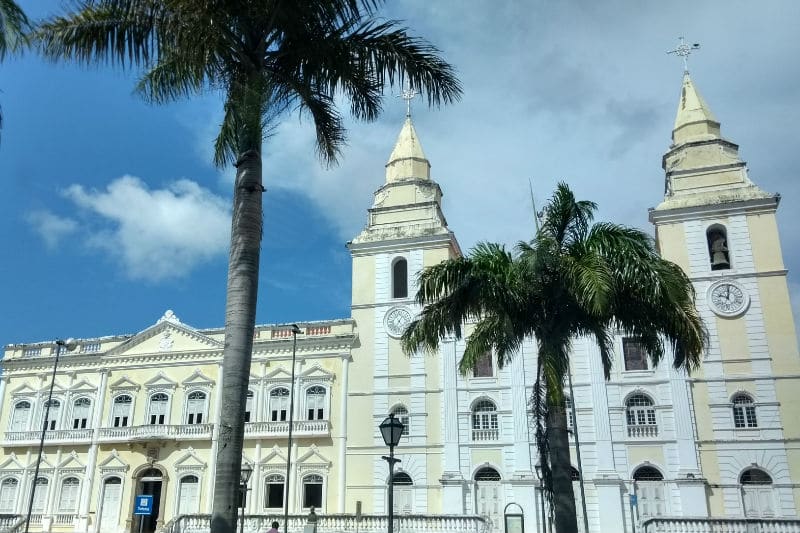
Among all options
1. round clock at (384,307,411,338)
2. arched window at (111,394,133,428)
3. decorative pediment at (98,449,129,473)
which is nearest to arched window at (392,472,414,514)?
round clock at (384,307,411,338)

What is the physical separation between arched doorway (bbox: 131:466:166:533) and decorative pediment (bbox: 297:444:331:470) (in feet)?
22.9

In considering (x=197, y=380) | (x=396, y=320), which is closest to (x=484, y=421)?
(x=396, y=320)

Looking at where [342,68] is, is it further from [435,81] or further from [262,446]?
[262,446]

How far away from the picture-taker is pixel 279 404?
34719 mm

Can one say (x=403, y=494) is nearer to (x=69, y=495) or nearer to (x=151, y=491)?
(x=151, y=491)

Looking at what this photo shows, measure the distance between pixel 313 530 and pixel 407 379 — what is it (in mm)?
8909

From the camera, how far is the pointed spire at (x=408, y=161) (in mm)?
36500

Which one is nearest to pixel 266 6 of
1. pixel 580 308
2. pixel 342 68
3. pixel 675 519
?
pixel 342 68

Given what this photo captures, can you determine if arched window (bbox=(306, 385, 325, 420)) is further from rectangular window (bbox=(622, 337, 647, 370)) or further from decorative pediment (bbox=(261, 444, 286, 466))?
rectangular window (bbox=(622, 337, 647, 370))

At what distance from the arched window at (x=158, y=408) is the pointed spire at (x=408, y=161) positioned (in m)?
15.7

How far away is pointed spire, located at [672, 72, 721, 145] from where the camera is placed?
A: 108ft

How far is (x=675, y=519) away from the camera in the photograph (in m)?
22.4

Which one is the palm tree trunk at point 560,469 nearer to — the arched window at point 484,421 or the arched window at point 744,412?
the arched window at point 484,421

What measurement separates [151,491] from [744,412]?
2659 cm
